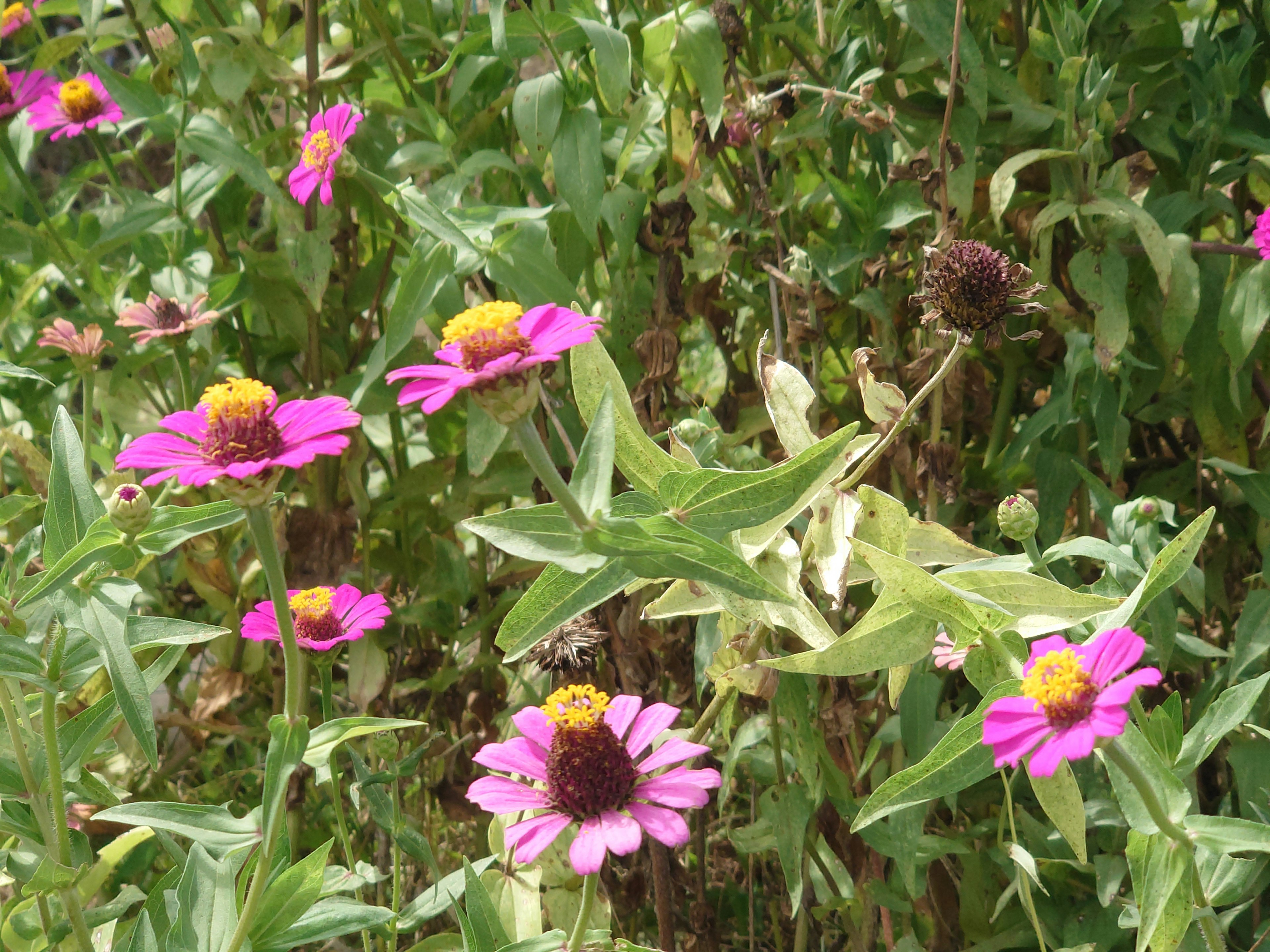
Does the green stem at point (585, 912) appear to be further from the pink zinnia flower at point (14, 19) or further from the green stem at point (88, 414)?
the pink zinnia flower at point (14, 19)

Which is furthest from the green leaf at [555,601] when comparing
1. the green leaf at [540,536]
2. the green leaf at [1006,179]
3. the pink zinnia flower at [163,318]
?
the pink zinnia flower at [163,318]

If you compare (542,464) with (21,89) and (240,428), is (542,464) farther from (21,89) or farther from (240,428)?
(21,89)

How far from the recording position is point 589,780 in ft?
2.25

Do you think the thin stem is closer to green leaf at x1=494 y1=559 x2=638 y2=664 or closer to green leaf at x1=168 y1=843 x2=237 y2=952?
green leaf at x1=494 y1=559 x2=638 y2=664

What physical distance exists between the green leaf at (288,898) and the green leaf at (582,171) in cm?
60

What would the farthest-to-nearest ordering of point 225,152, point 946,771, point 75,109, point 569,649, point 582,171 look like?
point 75,109, point 225,152, point 582,171, point 569,649, point 946,771

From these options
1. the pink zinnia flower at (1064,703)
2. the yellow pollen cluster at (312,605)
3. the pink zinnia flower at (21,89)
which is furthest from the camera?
the pink zinnia flower at (21,89)

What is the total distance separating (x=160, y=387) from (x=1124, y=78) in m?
1.14

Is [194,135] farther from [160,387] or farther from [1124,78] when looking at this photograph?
[1124,78]

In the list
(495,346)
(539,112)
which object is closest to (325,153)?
(539,112)

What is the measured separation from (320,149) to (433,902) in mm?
620

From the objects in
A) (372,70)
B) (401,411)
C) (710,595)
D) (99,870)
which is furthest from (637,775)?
(372,70)

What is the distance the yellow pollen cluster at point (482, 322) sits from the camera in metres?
0.58

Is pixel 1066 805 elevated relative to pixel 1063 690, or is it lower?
lower
